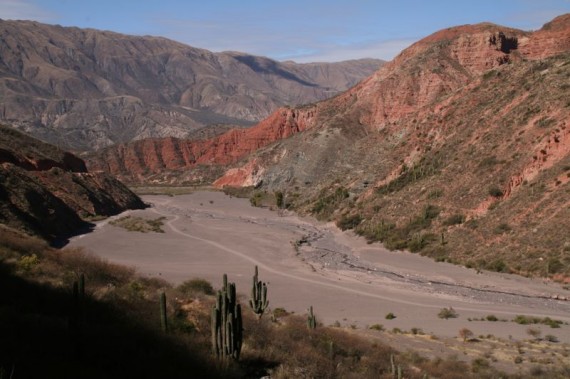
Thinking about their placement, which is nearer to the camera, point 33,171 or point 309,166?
point 33,171

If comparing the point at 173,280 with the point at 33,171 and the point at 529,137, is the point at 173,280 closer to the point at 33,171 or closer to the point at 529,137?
the point at 529,137

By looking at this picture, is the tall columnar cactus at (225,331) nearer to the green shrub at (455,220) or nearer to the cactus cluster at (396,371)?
the cactus cluster at (396,371)

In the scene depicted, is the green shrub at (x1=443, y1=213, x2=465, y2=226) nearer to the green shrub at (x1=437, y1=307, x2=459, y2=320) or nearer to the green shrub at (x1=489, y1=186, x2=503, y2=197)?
→ the green shrub at (x1=489, y1=186, x2=503, y2=197)

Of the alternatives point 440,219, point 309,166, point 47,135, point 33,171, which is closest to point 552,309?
point 440,219

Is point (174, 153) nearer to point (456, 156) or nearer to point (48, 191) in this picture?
point (48, 191)

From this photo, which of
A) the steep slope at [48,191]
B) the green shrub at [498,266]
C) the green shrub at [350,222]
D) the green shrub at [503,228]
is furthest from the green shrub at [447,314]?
the steep slope at [48,191]

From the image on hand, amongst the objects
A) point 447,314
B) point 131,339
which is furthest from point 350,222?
point 131,339
